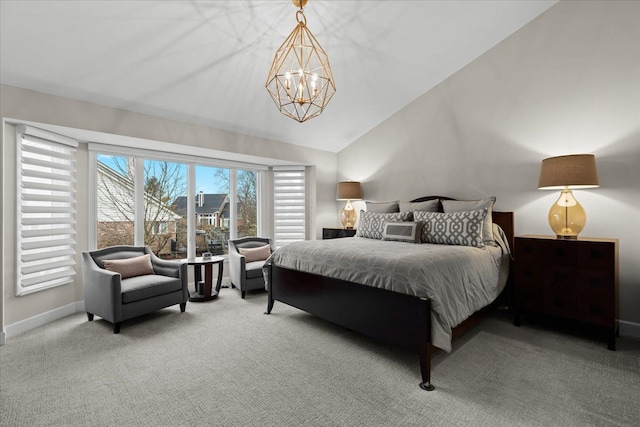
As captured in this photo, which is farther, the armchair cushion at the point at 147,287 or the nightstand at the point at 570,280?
the armchair cushion at the point at 147,287

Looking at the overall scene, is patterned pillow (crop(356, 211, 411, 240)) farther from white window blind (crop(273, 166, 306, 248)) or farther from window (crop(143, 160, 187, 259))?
window (crop(143, 160, 187, 259))

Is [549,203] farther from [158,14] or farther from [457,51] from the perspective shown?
[158,14]

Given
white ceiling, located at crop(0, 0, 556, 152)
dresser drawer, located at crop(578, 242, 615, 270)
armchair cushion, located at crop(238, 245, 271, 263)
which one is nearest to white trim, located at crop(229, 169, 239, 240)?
armchair cushion, located at crop(238, 245, 271, 263)

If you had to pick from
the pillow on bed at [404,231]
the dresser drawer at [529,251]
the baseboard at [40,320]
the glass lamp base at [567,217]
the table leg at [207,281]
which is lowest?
the baseboard at [40,320]

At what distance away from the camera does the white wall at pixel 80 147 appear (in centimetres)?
280

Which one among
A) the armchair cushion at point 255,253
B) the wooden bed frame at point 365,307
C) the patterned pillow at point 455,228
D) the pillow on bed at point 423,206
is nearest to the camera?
the wooden bed frame at point 365,307

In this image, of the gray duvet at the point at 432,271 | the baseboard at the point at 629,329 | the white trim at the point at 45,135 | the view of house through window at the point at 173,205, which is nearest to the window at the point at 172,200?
the view of house through window at the point at 173,205

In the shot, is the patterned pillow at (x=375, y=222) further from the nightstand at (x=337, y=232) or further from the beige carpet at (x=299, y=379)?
the beige carpet at (x=299, y=379)

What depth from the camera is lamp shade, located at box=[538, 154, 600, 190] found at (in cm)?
275

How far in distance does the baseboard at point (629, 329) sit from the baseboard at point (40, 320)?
18.8ft

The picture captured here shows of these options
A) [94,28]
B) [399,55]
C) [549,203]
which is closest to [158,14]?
[94,28]

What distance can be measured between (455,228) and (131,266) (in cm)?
361

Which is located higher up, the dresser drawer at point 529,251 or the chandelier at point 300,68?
the chandelier at point 300,68

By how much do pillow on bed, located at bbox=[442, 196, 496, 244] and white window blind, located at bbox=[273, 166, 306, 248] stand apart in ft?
8.12
